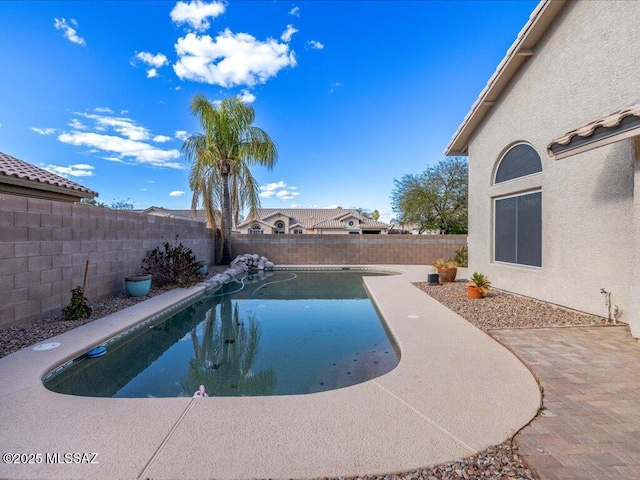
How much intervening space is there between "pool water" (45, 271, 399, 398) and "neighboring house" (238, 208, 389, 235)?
2921 centimetres

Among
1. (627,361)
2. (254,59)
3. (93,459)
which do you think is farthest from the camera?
(254,59)

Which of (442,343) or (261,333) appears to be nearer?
(442,343)

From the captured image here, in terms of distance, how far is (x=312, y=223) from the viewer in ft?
139

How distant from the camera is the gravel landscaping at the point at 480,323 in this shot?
2119 millimetres

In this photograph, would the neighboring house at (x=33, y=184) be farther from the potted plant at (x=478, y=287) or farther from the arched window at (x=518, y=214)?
the arched window at (x=518, y=214)

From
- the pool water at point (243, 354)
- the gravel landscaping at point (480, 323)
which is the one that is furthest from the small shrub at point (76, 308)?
the pool water at point (243, 354)

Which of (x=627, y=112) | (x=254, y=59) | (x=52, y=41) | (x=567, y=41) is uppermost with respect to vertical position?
(x=254, y=59)

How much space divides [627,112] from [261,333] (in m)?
6.93

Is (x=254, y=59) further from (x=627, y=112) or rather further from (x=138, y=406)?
(x=138, y=406)

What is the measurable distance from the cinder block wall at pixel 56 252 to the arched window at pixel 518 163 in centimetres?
1084

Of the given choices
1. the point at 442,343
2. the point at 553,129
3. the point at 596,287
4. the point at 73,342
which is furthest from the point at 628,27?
the point at 73,342

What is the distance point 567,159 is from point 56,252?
10.9 metres

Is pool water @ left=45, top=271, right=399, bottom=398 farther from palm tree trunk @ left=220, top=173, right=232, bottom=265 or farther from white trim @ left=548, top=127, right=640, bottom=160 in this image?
palm tree trunk @ left=220, top=173, right=232, bottom=265

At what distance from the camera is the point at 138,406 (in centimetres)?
303
